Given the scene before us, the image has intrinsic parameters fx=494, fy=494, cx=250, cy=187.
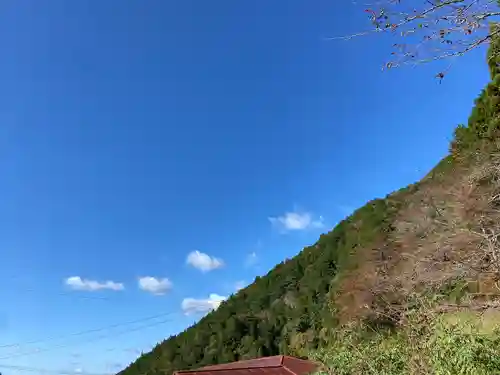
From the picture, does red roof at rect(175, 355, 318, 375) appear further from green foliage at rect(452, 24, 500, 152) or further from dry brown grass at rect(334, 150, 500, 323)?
green foliage at rect(452, 24, 500, 152)

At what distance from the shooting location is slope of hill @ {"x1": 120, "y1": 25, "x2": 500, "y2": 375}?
444 inches

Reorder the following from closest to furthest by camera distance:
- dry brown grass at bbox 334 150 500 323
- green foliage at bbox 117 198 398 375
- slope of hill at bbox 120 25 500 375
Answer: dry brown grass at bbox 334 150 500 323 → slope of hill at bbox 120 25 500 375 → green foliage at bbox 117 198 398 375

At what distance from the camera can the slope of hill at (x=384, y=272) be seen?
11281 mm

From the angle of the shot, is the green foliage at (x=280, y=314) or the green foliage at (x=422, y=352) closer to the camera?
the green foliage at (x=422, y=352)

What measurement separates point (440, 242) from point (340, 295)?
7.73 m

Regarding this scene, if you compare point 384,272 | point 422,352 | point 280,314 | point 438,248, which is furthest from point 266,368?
point 280,314

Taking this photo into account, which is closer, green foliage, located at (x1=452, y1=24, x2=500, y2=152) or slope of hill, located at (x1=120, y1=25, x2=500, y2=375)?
slope of hill, located at (x1=120, y1=25, x2=500, y2=375)

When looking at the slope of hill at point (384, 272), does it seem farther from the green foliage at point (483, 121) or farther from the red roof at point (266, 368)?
the red roof at point (266, 368)

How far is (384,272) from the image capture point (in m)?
16.7

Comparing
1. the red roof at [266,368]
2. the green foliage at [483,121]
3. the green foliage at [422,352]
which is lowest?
the green foliage at [422,352]

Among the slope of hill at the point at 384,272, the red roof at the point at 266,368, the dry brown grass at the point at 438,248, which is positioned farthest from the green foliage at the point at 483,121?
the red roof at the point at 266,368

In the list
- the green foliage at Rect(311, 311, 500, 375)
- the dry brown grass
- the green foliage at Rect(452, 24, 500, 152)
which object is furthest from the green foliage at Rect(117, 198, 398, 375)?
the green foliage at Rect(311, 311, 500, 375)

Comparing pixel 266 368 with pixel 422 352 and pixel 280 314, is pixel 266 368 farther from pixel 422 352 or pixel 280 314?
pixel 280 314

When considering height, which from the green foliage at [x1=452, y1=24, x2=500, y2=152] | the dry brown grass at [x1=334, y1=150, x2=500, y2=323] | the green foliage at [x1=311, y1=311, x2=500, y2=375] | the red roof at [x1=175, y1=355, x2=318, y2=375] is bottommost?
the green foliage at [x1=311, y1=311, x2=500, y2=375]
